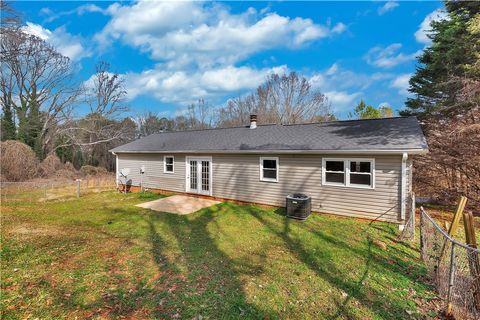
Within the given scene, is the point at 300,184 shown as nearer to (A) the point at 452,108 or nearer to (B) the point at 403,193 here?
(B) the point at 403,193

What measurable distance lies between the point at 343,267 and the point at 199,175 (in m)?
A: 8.45

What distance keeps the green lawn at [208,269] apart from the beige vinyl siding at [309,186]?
2.21ft

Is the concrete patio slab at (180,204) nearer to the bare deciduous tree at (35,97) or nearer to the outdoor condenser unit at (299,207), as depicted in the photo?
the outdoor condenser unit at (299,207)

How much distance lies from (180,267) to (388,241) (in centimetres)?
548

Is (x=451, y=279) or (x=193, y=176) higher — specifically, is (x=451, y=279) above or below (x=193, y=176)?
below

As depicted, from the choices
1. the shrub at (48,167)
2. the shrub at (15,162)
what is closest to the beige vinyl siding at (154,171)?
the shrub at (15,162)

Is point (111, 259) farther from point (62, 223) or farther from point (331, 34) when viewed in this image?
point (331, 34)

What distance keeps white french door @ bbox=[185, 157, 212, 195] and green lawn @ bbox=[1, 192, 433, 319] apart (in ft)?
12.6

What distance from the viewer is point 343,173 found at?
8273 mm

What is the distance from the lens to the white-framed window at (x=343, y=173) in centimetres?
813

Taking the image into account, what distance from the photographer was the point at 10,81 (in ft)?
70.0

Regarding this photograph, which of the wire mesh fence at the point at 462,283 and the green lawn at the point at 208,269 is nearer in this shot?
the wire mesh fence at the point at 462,283

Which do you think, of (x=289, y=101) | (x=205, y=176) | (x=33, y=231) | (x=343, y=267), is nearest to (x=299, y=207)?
(x=343, y=267)

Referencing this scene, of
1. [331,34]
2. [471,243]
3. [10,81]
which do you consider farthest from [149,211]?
[10,81]
